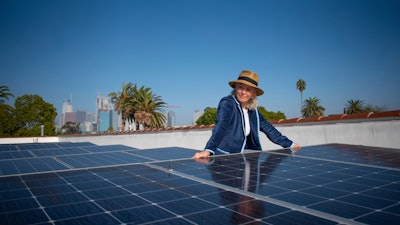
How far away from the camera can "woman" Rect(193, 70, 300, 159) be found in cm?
499

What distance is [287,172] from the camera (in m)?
2.91

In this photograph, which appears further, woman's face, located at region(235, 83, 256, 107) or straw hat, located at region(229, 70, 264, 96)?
woman's face, located at region(235, 83, 256, 107)

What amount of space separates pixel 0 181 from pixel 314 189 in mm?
2620

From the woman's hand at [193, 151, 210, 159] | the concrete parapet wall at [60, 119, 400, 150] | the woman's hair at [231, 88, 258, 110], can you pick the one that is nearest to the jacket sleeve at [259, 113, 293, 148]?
the woman's hair at [231, 88, 258, 110]

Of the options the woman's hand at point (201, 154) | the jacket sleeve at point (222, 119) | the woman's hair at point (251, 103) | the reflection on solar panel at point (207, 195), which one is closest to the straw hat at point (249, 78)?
the woman's hair at point (251, 103)

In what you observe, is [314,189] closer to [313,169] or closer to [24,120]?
[313,169]

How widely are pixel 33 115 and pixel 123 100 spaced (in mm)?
13042

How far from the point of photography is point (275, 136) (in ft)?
18.0

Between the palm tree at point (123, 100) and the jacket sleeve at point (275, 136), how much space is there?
127 ft

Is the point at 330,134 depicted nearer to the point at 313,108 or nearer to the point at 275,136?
the point at 275,136

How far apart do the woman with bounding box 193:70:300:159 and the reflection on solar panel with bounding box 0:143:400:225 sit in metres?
1.81

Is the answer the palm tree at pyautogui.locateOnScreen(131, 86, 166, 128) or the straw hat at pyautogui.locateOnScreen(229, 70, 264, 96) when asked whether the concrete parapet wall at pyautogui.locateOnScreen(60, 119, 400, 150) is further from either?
the palm tree at pyautogui.locateOnScreen(131, 86, 166, 128)

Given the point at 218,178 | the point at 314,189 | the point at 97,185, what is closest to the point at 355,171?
the point at 314,189

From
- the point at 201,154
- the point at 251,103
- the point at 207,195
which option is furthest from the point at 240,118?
the point at 207,195
